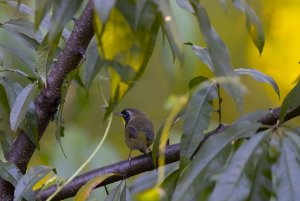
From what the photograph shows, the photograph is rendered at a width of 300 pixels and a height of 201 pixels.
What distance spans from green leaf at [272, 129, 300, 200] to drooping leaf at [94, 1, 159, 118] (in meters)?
0.21

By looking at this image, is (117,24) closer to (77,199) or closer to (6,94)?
(77,199)

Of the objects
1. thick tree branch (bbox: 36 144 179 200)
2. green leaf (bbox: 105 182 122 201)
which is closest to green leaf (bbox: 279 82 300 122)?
thick tree branch (bbox: 36 144 179 200)

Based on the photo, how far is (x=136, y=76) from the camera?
0.65 m

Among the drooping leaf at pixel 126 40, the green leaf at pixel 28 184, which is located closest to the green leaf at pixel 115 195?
the green leaf at pixel 28 184

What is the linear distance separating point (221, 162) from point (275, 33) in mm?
1002

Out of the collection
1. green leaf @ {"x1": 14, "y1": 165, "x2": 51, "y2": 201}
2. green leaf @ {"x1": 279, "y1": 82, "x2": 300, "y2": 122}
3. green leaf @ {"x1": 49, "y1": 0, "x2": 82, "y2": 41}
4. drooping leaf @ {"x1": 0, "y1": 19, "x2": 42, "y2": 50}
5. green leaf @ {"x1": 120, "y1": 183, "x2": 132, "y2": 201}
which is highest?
green leaf @ {"x1": 49, "y1": 0, "x2": 82, "y2": 41}

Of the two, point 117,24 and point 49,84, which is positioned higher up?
point 117,24

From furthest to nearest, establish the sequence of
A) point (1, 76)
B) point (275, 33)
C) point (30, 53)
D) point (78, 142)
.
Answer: point (275, 33)
point (78, 142)
point (30, 53)
point (1, 76)

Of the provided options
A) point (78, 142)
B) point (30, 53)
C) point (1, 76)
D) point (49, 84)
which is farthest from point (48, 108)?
point (78, 142)

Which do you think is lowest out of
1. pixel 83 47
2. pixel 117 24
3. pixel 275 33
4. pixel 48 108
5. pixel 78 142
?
pixel 78 142

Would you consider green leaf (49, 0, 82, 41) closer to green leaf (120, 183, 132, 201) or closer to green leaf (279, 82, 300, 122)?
green leaf (279, 82, 300, 122)

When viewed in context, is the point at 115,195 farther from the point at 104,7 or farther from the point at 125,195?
the point at 104,7

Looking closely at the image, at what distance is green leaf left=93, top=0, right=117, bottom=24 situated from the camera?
599 mm

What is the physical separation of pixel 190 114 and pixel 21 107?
263mm
